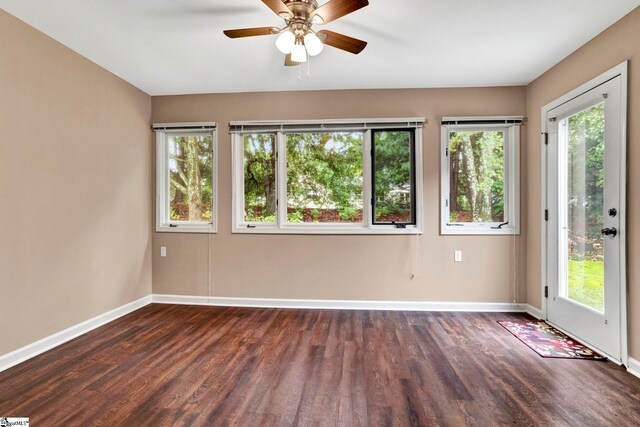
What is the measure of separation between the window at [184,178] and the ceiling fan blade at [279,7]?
2.15 m

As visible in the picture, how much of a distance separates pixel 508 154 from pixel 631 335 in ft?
6.66

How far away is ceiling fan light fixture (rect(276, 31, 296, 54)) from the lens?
1.80 m

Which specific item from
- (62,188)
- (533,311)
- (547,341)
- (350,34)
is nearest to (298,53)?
(350,34)

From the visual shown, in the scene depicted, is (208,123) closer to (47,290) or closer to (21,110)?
(21,110)

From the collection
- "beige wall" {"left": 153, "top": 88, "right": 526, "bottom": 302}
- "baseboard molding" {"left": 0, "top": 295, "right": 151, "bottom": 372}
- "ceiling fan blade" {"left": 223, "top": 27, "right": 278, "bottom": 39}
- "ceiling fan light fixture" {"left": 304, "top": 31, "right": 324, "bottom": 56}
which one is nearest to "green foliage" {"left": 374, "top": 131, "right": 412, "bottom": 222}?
"beige wall" {"left": 153, "top": 88, "right": 526, "bottom": 302}

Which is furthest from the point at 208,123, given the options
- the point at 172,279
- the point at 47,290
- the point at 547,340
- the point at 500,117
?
the point at 547,340

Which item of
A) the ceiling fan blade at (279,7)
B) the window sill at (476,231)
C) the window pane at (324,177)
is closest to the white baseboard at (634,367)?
the window sill at (476,231)

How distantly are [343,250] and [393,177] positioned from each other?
1066mm

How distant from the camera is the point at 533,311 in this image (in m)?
3.25

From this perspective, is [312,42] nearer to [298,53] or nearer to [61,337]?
[298,53]

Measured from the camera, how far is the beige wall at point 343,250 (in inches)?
135

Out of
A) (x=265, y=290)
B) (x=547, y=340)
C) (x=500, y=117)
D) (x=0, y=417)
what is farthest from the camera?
(x=265, y=290)

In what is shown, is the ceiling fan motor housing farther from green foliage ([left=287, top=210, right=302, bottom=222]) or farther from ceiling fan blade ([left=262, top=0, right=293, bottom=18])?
green foliage ([left=287, top=210, right=302, bottom=222])

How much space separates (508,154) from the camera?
3.42 m
